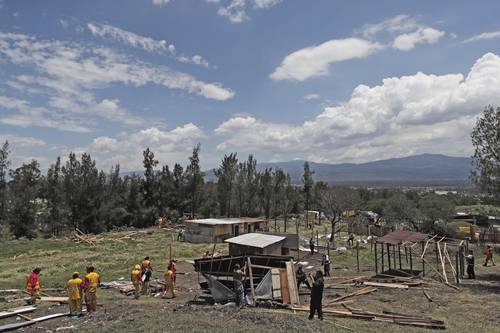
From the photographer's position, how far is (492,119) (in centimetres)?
2481

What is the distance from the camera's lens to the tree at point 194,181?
7394 cm

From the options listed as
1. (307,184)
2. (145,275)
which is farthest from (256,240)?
(307,184)

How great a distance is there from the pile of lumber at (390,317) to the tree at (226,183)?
57.1 metres

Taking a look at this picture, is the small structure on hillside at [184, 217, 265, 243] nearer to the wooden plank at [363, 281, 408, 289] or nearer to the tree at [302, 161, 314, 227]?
the wooden plank at [363, 281, 408, 289]

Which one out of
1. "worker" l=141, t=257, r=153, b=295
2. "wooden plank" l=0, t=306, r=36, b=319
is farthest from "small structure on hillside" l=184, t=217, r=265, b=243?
"wooden plank" l=0, t=306, r=36, b=319

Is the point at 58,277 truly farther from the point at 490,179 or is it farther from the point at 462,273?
the point at 490,179

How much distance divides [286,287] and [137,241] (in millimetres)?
32598

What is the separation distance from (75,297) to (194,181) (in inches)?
2329

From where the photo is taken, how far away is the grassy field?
42.5 ft

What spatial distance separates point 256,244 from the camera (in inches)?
947

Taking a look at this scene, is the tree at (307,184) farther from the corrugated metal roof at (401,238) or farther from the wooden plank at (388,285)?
the wooden plank at (388,285)

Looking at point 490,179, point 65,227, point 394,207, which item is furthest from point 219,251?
point 65,227

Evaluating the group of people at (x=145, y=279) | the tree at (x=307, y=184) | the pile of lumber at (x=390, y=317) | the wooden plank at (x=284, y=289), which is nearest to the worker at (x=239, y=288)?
the wooden plank at (x=284, y=289)

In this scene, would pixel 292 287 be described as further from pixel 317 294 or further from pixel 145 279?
pixel 145 279
